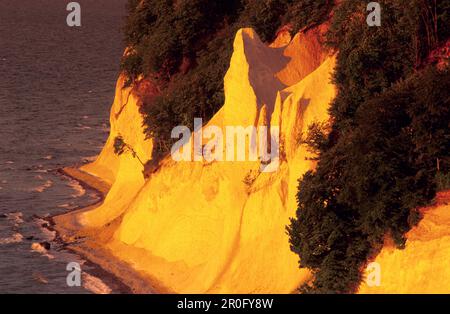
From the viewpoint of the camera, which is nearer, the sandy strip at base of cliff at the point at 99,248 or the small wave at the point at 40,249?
A: the sandy strip at base of cliff at the point at 99,248

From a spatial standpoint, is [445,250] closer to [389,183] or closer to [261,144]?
[389,183]

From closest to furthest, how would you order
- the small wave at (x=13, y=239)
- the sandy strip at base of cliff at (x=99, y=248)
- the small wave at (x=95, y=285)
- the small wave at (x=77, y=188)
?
the small wave at (x=95, y=285)
the sandy strip at base of cliff at (x=99, y=248)
the small wave at (x=13, y=239)
the small wave at (x=77, y=188)

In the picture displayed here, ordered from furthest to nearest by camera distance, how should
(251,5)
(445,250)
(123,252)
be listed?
(251,5), (123,252), (445,250)

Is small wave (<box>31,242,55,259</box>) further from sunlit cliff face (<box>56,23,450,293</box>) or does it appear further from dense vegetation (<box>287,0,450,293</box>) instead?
dense vegetation (<box>287,0,450,293</box>)

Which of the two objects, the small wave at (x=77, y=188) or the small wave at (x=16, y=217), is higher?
the small wave at (x=77, y=188)

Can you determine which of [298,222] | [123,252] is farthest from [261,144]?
[123,252]

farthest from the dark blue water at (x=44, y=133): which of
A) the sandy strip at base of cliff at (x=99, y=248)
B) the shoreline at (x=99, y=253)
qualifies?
the sandy strip at base of cliff at (x=99, y=248)

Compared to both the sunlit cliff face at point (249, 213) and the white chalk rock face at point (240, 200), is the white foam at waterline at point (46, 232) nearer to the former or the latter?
the sunlit cliff face at point (249, 213)

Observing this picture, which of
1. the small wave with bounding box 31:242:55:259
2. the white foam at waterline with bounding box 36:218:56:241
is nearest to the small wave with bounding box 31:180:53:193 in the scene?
the white foam at waterline with bounding box 36:218:56:241
